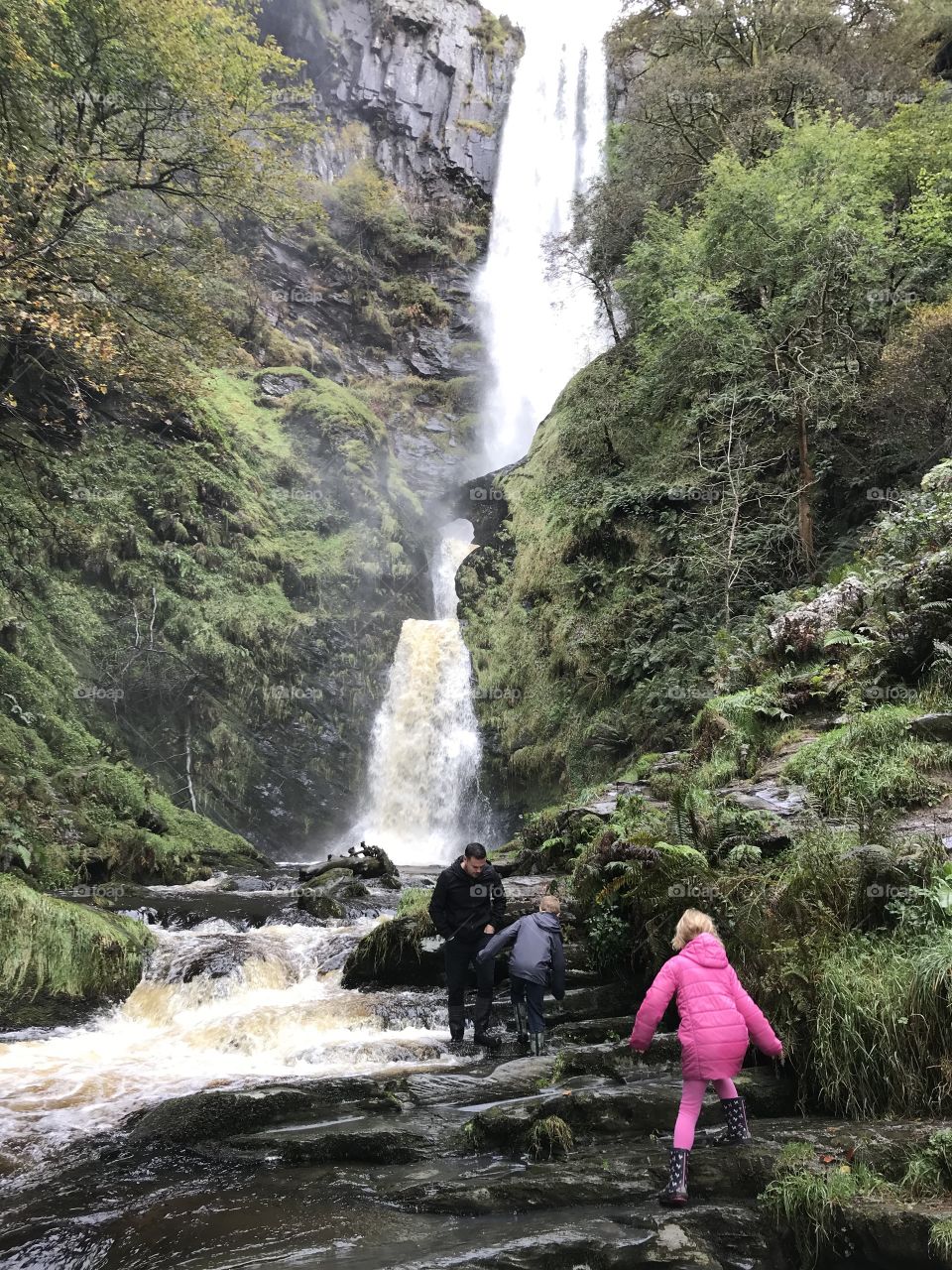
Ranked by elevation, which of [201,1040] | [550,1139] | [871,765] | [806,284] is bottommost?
[201,1040]

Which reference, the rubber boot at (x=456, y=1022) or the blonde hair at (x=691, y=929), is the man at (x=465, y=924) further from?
the blonde hair at (x=691, y=929)

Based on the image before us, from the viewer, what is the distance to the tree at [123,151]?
36.5 ft

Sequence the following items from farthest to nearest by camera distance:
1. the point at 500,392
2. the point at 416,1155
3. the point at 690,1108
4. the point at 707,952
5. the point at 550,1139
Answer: the point at 500,392
the point at 416,1155
the point at 550,1139
the point at 707,952
the point at 690,1108

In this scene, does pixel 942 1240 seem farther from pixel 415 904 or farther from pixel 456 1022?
pixel 415 904

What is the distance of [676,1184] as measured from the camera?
366 cm

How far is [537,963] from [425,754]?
643 inches

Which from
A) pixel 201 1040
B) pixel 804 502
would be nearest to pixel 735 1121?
pixel 201 1040

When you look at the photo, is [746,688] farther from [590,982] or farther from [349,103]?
[349,103]

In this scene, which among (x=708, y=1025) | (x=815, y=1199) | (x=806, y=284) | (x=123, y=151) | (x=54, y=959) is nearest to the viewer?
(x=815, y=1199)

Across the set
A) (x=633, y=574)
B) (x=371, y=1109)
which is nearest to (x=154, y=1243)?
(x=371, y=1109)

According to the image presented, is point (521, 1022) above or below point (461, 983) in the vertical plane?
below

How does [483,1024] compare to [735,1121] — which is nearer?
[735,1121]

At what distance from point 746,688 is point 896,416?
5.06m

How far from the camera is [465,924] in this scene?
6.44 meters
